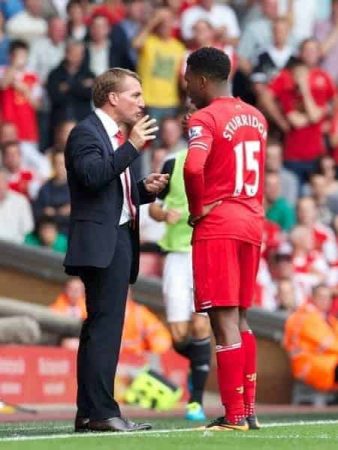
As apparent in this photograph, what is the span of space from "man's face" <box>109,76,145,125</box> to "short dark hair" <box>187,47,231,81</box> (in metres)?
0.39

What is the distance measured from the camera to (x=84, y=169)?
10.6 metres

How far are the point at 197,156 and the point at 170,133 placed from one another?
9.22m

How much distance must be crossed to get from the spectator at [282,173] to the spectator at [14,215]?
141 inches

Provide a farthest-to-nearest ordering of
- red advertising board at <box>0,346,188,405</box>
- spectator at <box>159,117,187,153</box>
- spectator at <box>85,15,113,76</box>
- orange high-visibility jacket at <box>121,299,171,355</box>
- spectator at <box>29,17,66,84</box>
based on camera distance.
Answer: spectator at <box>29,17,66,84</box> → spectator at <box>85,15,113,76</box> → spectator at <box>159,117,187,153</box> → orange high-visibility jacket at <box>121,299,171,355</box> → red advertising board at <box>0,346,188,405</box>

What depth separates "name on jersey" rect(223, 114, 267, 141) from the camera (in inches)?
420

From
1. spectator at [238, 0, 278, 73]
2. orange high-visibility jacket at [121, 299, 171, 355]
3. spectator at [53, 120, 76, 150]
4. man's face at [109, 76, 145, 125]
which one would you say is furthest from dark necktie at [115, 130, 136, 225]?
spectator at [238, 0, 278, 73]

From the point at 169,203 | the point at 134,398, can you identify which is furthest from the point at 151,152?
the point at 169,203

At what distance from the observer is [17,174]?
19.2m

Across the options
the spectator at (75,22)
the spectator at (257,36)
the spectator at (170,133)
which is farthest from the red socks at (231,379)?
the spectator at (257,36)

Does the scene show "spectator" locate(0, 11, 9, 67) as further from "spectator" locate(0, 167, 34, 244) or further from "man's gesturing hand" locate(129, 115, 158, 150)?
"man's gesturing hand" locate(129, 115, 158, 150)

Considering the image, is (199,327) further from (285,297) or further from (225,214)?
(285,297)

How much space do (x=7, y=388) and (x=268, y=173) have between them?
19.9ft

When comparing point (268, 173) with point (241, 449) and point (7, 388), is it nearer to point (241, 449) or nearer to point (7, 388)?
point (7, 388)

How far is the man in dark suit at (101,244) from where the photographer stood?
10.6m
